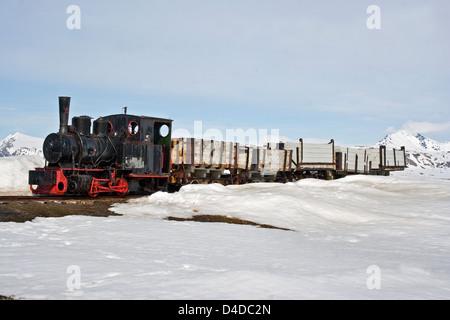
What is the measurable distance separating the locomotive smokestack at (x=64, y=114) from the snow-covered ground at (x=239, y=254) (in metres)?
4.21

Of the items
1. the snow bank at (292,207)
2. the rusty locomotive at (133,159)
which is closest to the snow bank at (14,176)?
the rusty locomotive at (133,159)

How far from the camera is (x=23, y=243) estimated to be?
6.50 meters

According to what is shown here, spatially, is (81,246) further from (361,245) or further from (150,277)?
(361,245)

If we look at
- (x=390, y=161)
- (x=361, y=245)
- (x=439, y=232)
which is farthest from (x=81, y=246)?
(x=390, y=161)

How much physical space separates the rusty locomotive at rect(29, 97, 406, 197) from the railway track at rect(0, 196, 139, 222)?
1.15 metres

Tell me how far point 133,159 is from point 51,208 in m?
5.36

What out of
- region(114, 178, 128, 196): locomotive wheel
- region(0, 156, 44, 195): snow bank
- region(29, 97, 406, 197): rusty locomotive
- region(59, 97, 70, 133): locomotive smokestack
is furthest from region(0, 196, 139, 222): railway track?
region(0, 156, 44, 195): snow bank

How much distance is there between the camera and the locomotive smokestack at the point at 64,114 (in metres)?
14.3

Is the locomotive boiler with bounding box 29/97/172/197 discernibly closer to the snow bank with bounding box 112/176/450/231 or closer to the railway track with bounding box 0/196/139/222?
the railway track with bounding box 0/196/139/222

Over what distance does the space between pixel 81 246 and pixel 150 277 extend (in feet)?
7.30

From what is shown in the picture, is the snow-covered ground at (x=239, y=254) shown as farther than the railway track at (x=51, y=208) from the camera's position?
No

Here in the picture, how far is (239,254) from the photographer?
21.3 feet

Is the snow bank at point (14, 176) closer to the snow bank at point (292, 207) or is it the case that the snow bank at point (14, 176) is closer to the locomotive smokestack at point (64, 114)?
the locomotive smokestack at point (64, 114)

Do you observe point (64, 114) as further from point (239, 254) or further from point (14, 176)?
point (239, 254)
